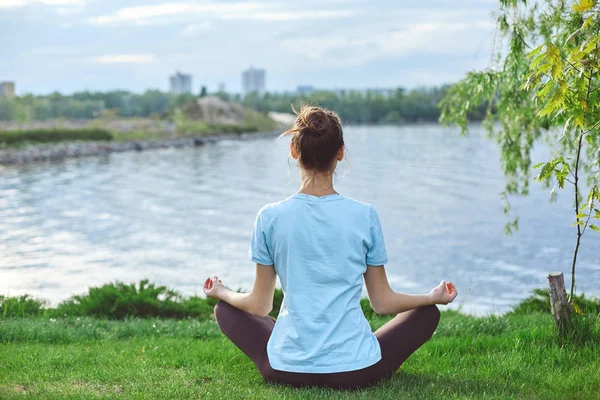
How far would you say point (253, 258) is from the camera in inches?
129

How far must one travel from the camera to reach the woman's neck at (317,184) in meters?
3.23

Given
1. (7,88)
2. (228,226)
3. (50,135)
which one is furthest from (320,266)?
(7,88)

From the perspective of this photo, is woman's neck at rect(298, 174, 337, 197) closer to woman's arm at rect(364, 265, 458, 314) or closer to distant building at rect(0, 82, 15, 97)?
woman's arm at rect(364, 265, 458, 314)

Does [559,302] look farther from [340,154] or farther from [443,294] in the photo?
[340,154]

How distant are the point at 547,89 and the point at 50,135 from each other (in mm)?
53650

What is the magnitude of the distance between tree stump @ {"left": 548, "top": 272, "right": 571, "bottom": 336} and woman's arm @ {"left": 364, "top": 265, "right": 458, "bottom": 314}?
1240mm

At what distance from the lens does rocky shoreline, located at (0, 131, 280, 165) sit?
148 feet

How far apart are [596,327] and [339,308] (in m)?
2.12

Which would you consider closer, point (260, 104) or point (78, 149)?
point (78, 149)

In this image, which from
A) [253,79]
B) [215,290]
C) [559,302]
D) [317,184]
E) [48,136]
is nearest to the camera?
[317,184]

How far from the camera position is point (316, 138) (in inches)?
123

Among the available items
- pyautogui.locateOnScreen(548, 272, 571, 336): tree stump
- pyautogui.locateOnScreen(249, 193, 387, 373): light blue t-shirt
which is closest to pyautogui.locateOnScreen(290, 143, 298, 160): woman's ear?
pyautogui.locateOnScreen(249, 193, 387, 373): light blue t-shirt

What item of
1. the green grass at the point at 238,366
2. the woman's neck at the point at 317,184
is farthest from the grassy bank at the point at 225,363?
the woman's neck at the point at 317,184

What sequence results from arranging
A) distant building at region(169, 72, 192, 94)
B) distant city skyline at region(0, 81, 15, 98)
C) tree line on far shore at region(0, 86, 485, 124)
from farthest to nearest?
distant building at region(169, 72, 192, 94) < distant city skyline at region(0, 81, 15, 98) < tree line on far shore at region(0, 86, 485, 124)
